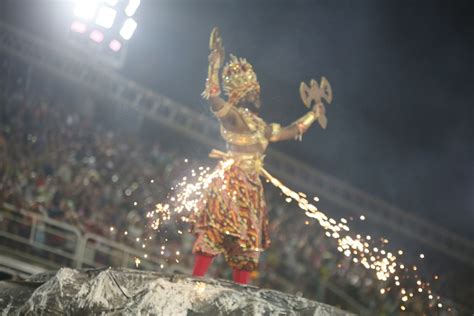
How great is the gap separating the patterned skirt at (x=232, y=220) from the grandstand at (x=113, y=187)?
3191mm

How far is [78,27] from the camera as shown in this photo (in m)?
10.0

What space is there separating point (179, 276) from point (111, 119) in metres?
10.3

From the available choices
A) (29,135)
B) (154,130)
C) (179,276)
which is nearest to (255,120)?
(179,276)

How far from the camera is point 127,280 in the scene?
430cm

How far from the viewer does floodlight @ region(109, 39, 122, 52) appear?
1030cm

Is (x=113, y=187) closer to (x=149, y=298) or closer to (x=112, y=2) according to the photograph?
(x=112, y=2)

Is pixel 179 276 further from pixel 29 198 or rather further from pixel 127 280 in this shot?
pixel 29 198

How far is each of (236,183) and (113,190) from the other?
20.4 feet

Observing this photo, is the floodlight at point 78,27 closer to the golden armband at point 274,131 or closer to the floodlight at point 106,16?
the floodlight at point 106,16

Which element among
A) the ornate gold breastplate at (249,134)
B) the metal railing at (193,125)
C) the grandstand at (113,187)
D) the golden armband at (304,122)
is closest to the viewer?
the ornate gold breastplate at (249,134)

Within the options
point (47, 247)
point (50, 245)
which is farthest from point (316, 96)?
point (50, 245)

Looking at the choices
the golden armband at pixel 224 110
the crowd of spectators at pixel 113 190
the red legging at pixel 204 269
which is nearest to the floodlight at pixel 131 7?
the crowd of spectators at pixel 113 190

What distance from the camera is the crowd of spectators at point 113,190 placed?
10234 mm

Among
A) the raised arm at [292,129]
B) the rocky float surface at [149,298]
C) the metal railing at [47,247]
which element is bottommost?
Answer: the rocky float surface at [149,298]
